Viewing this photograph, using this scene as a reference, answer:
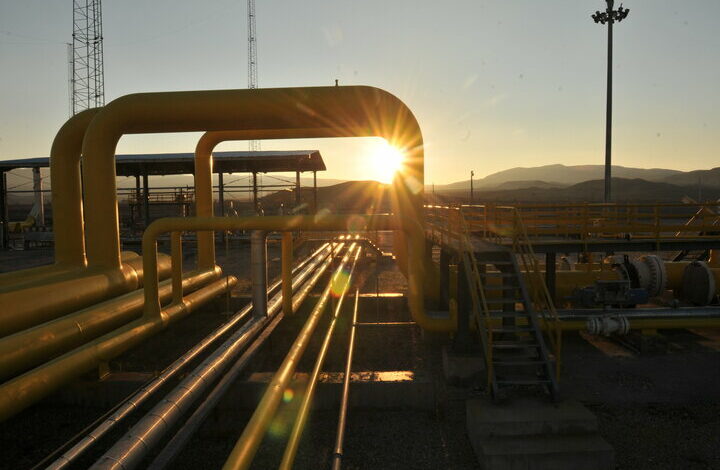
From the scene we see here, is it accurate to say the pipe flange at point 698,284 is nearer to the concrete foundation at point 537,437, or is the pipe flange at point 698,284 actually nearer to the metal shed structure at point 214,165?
the concrete foundation at point 537,437

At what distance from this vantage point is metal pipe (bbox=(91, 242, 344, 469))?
433 centimetres

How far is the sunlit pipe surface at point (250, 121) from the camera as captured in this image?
336 inches

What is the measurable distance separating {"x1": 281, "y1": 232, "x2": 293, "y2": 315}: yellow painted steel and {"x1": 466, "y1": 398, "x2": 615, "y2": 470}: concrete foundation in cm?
595

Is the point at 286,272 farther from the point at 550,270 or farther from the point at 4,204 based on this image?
the point at 4,204

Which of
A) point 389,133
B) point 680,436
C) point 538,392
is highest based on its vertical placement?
point 389,133

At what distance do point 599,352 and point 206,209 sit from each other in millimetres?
10685

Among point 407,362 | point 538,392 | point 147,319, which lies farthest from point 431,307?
point 147,319

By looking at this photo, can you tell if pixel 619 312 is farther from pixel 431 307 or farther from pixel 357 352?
pixel 357 352

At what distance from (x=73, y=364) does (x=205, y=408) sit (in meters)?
2.25

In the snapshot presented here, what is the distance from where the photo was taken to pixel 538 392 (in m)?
6.79

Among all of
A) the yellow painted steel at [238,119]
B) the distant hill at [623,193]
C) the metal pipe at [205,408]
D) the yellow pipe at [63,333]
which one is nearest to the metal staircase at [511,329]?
the yellow painted steel at [238,119]

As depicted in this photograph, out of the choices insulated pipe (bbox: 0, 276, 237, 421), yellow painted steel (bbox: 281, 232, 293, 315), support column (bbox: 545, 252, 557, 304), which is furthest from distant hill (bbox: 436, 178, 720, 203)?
insulated pipe (bbox: 0, 276, 237, 421)

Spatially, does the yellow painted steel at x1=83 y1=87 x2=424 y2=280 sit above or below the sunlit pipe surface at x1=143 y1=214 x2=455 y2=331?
above

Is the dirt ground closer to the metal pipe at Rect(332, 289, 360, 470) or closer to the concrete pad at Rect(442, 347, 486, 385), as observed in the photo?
the concrete pad at Rect(442, 347, 486, 385)
